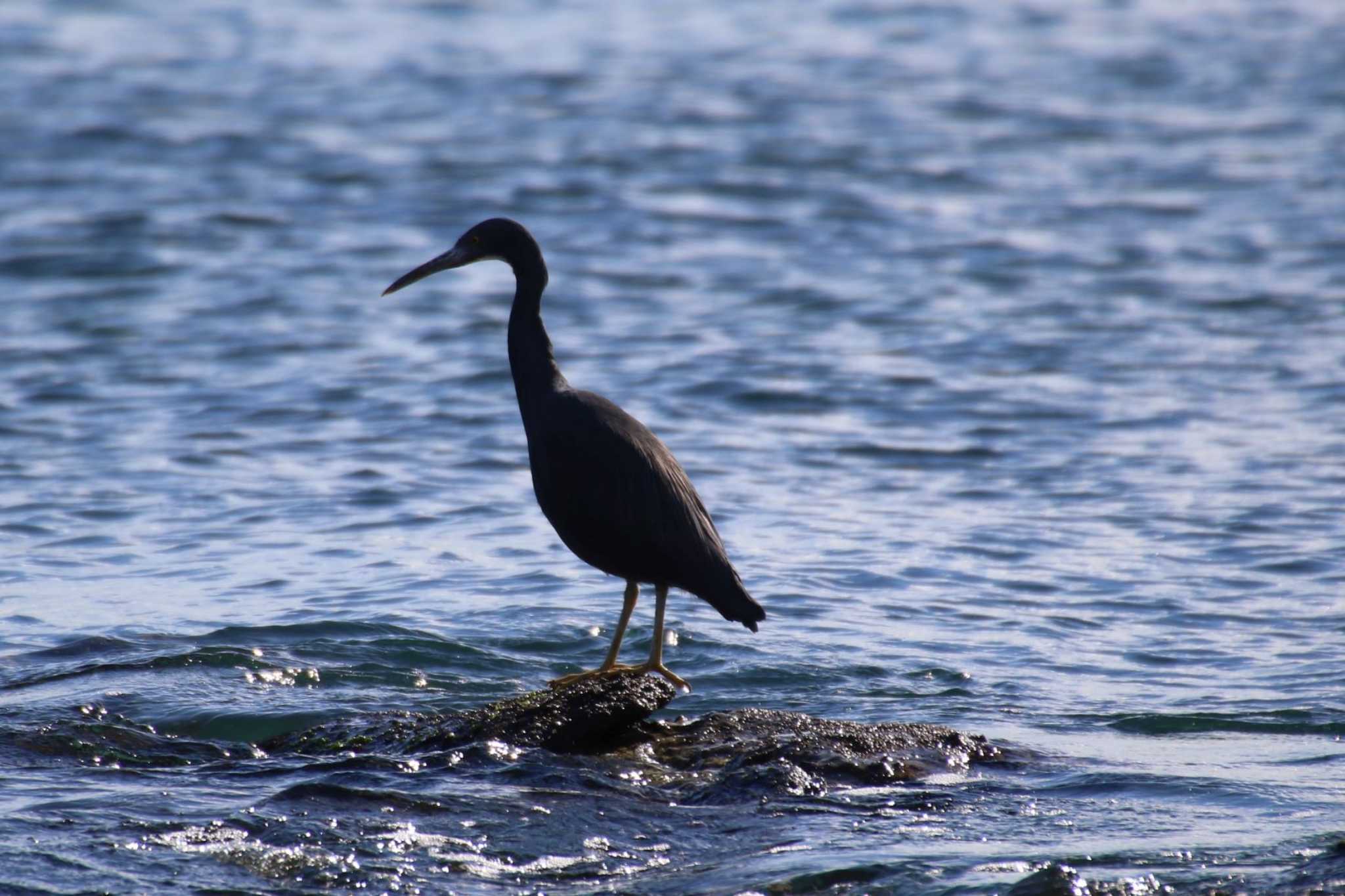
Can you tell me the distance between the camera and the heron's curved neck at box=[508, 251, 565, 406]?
22.3ft

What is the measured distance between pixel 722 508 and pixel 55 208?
35.0 feet

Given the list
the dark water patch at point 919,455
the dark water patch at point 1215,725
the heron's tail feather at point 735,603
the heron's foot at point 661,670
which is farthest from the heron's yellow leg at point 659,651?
the dark water patch at point 919,455

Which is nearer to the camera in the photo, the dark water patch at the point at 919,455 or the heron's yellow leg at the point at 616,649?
the heron's yellow leg at the point at 616,649

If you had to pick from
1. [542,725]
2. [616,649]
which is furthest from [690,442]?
[542,725]

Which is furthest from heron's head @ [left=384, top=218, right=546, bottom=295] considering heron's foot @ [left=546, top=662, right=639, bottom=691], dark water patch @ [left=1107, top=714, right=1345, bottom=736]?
dark water patch @ [left=1107, top=714, right=1345, bottom=736]

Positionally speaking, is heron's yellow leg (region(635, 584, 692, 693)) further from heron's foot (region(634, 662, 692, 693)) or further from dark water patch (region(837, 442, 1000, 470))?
dark water patch (region(837, 442, 1000, 470))

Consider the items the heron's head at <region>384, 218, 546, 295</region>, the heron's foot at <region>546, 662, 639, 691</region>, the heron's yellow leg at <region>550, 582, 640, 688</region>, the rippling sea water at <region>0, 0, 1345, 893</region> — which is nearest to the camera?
the rippling sea water at <region>0, 0, 1345, 893</region>

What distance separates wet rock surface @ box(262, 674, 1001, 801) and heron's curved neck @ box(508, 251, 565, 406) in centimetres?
132

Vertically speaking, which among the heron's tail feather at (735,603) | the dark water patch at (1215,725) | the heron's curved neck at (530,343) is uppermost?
the heron's curved neck at (530,343)

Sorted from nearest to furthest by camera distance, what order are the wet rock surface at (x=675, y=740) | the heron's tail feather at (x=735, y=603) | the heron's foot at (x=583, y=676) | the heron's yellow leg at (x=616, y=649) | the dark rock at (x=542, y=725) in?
1. the wet rock surface at (x=675, y=740)
2. the dark rock at (x=542, y=725)
3. the heron's tail feather at (x=735, y=603)
4. the heron's foot at (x=583, y=676)
5. the heron's yellow leg at (x=616, y=649)

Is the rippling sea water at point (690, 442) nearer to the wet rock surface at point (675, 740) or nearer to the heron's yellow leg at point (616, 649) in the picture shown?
the wet rock surface at point (675, 740)

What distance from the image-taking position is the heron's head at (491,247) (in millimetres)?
7301

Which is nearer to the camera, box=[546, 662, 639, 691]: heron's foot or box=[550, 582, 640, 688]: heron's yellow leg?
box=[546, 662, 639, 691]: heron's foot

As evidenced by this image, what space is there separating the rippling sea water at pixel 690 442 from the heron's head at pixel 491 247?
63.3 inches
